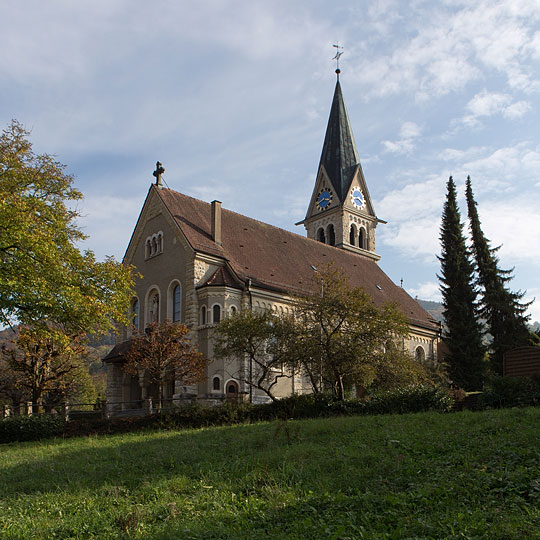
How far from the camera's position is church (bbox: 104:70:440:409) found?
3316 cm

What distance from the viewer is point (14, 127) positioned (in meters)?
22.0

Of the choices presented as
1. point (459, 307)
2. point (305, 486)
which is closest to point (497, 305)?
point (459, 307)

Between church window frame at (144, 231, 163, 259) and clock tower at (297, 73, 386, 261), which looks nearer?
church window frame at (144, 231, 163, 259)

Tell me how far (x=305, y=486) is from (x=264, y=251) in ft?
99.1

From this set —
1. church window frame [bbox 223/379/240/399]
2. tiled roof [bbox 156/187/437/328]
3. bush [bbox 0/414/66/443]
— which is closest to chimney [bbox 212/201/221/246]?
tiled roof [bbox 156/187/437/328]

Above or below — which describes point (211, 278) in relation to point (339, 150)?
below

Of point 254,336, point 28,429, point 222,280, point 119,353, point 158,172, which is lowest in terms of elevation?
point 28,429

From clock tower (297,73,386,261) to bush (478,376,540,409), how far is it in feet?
120

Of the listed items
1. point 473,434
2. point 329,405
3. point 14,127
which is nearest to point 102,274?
point 14,127

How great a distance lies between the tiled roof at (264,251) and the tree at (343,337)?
14.3 ft

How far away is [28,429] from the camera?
22.6m

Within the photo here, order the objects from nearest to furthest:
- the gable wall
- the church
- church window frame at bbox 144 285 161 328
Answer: the church → the gable wall → church window frame at bbox 144 285 161 328

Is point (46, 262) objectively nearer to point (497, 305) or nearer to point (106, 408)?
point (106, 408)

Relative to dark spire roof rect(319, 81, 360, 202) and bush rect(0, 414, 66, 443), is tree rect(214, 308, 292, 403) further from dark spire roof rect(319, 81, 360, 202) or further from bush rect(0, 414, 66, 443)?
dark spire roof rect(319, 81, 360, 202)
